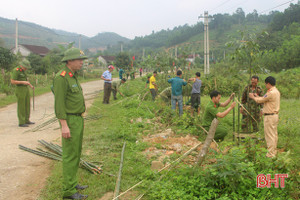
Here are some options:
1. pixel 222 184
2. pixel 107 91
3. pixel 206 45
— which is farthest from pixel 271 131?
pixel 206 45

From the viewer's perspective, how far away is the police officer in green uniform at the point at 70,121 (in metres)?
3.15

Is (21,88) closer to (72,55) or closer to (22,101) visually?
(22,101)

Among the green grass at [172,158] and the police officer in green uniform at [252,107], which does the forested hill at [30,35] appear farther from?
the police officer in green uniform at [252,107]

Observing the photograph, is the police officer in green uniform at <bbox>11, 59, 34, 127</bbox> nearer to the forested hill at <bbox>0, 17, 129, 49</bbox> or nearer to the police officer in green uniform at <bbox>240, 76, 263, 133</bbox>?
the police officer in green uniform at <bbox>240, 76, 263, 133</bbox>

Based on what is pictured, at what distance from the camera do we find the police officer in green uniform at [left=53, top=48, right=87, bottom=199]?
10.3 ft

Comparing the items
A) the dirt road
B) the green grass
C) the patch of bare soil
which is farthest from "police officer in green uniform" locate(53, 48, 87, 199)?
the patch of bare soil

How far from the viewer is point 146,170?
397 cm

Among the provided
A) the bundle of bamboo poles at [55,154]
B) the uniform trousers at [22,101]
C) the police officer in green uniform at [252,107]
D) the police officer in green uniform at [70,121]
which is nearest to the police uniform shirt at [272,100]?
the police officer in green uniform at [252,107]

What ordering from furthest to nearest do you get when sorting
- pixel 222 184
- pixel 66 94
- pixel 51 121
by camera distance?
pixel 51 121 → pixel 222 184 → pixel 66 94

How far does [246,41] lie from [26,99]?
6345 millimetres

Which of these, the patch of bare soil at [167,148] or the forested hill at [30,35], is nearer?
the patch of bare soil at [167,148]

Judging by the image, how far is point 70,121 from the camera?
3238mm

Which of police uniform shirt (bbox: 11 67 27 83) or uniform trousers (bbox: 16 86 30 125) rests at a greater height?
police uniform shirt (bbox: 11 67 27 83)

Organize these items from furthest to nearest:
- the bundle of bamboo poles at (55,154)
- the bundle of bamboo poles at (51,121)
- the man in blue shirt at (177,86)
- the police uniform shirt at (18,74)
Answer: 1. the man in blue shirt at (177,86)
2. the police uniform shirt at (18,74)
3. the bundle of bamboo poles at (51,121)
4. the bundle of bamboo poles at (55,154)
